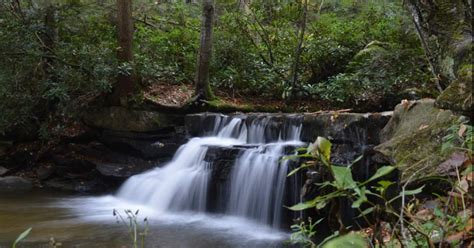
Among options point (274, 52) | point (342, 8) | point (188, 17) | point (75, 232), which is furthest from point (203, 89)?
point (342, 8)

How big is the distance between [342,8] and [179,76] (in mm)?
7891

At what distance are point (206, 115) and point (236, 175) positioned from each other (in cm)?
236

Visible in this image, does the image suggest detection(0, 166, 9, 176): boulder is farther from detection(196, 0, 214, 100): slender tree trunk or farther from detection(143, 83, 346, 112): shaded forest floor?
detection(196, 0, 214, 100): slender tree trunk

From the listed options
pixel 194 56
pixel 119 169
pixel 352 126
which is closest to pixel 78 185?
pixel 119 169

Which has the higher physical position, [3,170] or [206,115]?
[206,115]

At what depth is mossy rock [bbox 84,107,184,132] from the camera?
934cm

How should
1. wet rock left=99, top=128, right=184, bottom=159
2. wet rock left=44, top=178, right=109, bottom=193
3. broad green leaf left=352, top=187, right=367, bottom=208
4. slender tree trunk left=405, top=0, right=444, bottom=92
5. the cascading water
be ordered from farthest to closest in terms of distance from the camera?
1. wet rock left=99, top=128, right=184, bottom=159
2. wet rock left=44, top=178, right=109, bottom=193
3. the cascading water
4. slender tree trunk left=405, top=0, right=444, bottom=92
5. broad green leaf left=352, top=187, right=367, bottom=208

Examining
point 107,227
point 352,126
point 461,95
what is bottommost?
point 107,227

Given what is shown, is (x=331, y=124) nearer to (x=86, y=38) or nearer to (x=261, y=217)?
(x=261, y=217)

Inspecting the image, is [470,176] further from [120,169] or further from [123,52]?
[123,52]

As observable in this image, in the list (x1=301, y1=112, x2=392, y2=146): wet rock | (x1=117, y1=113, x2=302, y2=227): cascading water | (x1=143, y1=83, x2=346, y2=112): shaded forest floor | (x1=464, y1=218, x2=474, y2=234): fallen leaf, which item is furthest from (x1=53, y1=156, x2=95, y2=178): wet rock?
(x1=464, y1=218, x2=474, y2=234): fallen leaf

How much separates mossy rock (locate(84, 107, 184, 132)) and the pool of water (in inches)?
77.0

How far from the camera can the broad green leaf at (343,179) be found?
149cm

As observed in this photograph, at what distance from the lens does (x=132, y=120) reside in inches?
370
